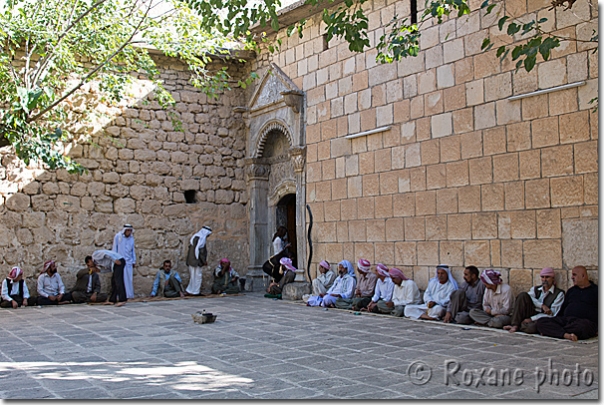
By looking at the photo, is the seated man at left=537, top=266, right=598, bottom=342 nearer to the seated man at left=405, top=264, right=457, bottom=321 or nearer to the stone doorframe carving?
the seated man at left=405, top=264, right=457, bottom=321

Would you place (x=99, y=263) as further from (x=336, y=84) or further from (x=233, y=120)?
(x=336, y=84)

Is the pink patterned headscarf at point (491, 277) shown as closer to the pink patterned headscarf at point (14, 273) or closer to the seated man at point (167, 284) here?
the seated man at point (167, 284)

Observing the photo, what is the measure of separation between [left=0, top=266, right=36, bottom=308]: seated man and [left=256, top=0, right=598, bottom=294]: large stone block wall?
16.2 feet

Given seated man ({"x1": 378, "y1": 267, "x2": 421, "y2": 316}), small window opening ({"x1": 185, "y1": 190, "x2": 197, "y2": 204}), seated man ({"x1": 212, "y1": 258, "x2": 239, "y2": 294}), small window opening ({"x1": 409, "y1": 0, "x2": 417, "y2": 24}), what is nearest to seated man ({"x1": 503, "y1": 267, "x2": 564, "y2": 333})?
seated man ({"x1": 378, "y1": 267, "x2": 421, "y2": 316})

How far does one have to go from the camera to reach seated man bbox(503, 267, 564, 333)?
6705 mm

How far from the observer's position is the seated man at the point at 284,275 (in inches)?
436

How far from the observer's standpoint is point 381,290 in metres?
9.04

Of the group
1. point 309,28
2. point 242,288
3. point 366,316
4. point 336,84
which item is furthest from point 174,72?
point 366,316

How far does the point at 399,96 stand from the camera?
30.2 ft

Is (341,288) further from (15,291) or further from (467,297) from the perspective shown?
(15,291)

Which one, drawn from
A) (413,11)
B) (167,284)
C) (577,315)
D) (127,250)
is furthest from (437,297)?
(127,250)

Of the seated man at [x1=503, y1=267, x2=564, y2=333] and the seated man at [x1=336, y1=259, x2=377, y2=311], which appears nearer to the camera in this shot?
the seated man at [x1=503, y1=267, x2=564, y2=333]

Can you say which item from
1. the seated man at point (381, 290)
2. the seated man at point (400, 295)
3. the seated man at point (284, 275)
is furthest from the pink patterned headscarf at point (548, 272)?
the seated man at point (284, 275)

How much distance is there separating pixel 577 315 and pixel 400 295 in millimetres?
2769
